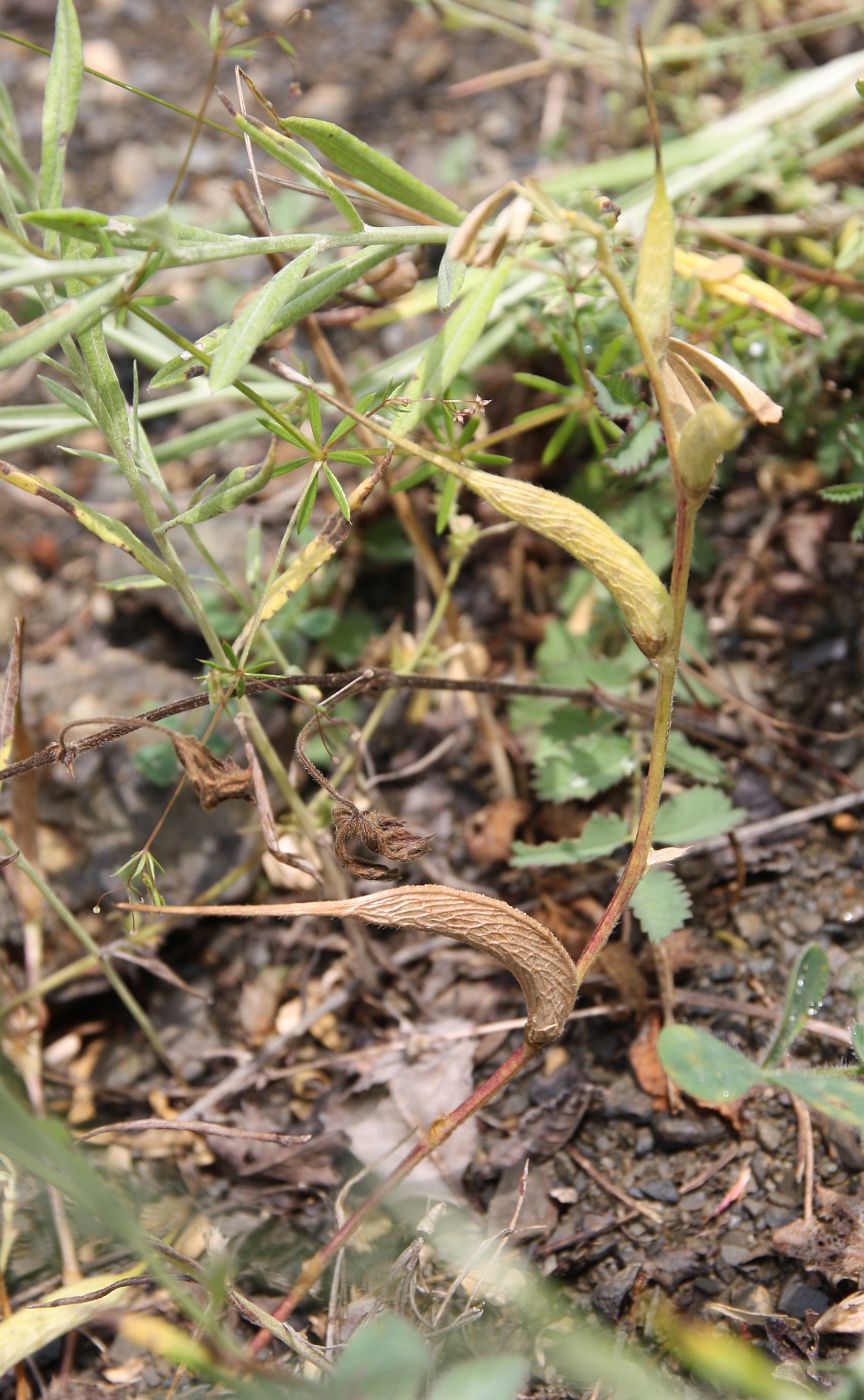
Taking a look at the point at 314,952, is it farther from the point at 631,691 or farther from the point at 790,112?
the point at 790,112

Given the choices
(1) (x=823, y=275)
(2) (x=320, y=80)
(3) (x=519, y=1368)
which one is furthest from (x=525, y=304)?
(3) (x=519, y=1368)

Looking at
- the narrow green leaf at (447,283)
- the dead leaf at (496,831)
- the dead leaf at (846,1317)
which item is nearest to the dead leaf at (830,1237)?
the dead leaf at (846,1317)

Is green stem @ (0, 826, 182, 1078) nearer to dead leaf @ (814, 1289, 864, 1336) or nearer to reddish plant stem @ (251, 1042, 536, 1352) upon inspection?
reddish plant stem @ (251, 1042, 536, 1352)

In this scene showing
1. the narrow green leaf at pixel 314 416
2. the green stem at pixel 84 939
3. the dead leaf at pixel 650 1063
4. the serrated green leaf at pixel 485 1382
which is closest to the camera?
the serrated green leaf at pixel 485 1382

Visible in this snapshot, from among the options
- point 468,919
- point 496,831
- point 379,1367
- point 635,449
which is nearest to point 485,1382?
point 379,1367

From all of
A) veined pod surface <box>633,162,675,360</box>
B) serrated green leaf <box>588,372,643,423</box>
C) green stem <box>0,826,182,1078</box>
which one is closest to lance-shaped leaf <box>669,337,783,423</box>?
veined pod surface <box>633,162,675,360</box>

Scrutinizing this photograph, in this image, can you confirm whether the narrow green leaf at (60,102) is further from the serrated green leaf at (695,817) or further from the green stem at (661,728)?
the serrated green leaf at (695,817)

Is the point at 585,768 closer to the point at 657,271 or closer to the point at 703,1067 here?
the point at 703,1067
